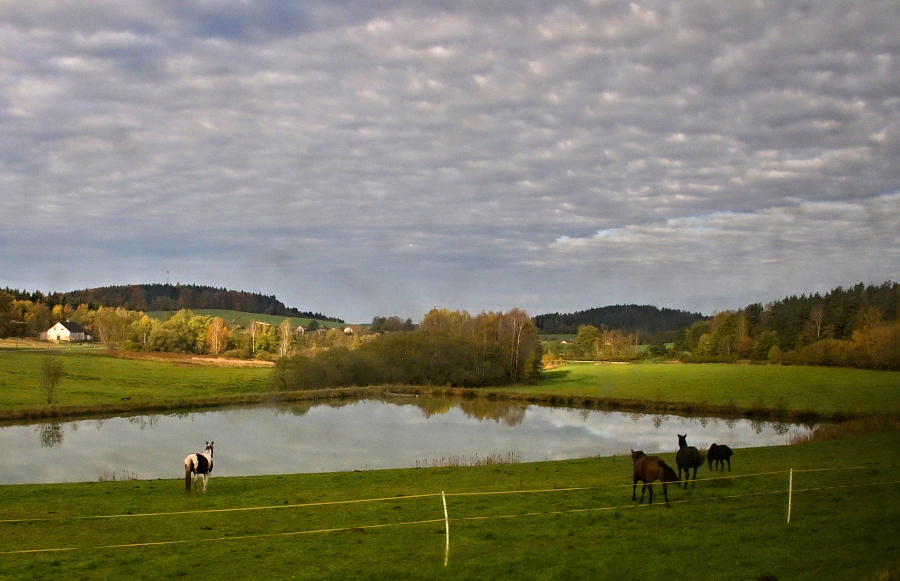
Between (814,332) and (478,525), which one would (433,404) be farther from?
(814,332)

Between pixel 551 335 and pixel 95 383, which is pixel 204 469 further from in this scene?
pixel 551 335

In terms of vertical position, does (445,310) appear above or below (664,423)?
above

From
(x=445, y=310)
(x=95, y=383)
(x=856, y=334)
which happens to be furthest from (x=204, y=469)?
(x=445, y=310)

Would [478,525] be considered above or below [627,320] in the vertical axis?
below

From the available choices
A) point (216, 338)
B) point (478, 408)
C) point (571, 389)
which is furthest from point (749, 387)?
point (216, 338)

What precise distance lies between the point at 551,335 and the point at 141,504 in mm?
170699

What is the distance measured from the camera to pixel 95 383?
56.0m

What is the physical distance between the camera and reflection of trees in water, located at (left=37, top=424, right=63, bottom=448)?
32816 mm

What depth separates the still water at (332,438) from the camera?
88.5 ft

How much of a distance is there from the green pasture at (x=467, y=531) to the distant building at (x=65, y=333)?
110 m

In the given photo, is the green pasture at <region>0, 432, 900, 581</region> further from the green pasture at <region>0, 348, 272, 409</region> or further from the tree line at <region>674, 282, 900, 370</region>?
the tree line at <region>674, 282, 900, 370</region>

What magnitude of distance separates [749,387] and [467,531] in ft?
187

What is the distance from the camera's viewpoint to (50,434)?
35.8m

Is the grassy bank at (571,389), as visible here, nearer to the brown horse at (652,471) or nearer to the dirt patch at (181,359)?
the dirt patch at (181,359)
